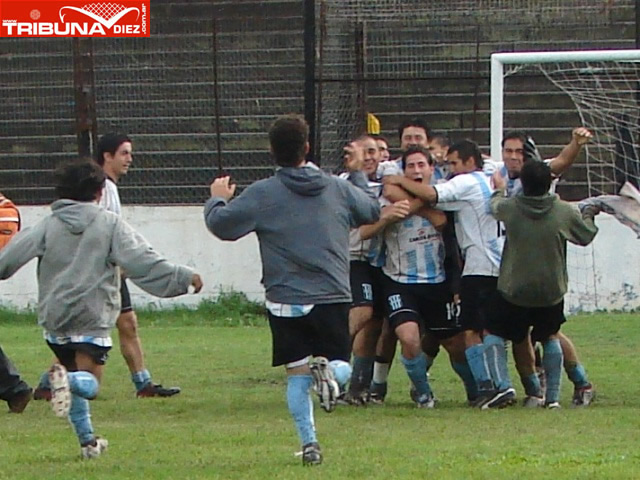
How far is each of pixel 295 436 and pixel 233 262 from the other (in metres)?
9.45

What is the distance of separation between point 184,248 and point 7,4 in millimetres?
6175

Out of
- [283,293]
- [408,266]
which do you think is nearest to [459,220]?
[408,266]

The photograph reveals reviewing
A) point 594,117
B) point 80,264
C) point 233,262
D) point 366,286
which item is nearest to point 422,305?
point 366,286

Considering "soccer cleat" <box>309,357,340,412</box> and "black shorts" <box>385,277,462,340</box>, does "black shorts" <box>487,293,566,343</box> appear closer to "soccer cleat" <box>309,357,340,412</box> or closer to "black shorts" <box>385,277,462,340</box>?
"black shorts" <box>385,277,462,340</box>

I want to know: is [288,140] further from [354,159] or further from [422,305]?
[422,305]

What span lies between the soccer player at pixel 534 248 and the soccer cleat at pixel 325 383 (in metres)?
2.56

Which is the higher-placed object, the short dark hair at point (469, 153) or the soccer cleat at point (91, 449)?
the short dark hair at point (469, 153)

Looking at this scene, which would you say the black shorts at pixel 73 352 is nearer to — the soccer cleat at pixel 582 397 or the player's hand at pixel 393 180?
the player's hand at pixel 393 180

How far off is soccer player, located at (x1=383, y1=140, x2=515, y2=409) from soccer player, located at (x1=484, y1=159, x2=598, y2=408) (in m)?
0.15

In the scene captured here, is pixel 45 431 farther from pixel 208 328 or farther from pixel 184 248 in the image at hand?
pixel 184 248

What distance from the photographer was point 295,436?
8.51 m

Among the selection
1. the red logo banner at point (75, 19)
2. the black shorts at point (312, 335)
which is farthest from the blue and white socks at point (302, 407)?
the red logo banner at point (75, 19)

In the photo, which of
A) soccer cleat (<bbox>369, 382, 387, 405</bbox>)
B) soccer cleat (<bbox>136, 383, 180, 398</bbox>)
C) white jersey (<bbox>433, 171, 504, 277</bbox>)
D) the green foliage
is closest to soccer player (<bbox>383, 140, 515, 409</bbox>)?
white jersey (<bbox>433, 171, 504, 277</bbox>)

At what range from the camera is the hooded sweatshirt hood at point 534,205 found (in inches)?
375
